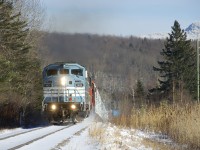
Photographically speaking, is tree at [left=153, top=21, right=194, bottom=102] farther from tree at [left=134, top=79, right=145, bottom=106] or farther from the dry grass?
the dry grass

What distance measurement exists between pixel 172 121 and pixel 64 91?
9231 mm

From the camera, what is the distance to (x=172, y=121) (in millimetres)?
18141

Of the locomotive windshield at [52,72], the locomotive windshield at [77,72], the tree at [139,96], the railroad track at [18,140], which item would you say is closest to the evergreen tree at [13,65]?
the locomotive windshield at [52,72]

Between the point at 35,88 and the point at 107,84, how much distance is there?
63.5 m

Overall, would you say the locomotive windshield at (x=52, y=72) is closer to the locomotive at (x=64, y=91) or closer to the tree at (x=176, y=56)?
the locomotive at (x=64, y=91)

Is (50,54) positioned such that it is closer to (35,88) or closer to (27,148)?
(35,88)

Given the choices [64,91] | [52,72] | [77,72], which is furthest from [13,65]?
[77,72]

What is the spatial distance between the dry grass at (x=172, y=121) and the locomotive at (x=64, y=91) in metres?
2.80

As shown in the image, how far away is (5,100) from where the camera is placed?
26.9 metres

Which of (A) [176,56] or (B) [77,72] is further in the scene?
(A) [176,56]

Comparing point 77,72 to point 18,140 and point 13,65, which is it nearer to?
point 13,65

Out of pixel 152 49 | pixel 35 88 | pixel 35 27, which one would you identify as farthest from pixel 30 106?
pixel 152 49

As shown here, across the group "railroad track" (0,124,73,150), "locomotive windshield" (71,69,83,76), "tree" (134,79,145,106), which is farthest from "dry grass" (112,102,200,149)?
"railroad track" (0,124,73,150)

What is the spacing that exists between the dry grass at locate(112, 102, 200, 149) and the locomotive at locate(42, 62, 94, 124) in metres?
2.80
